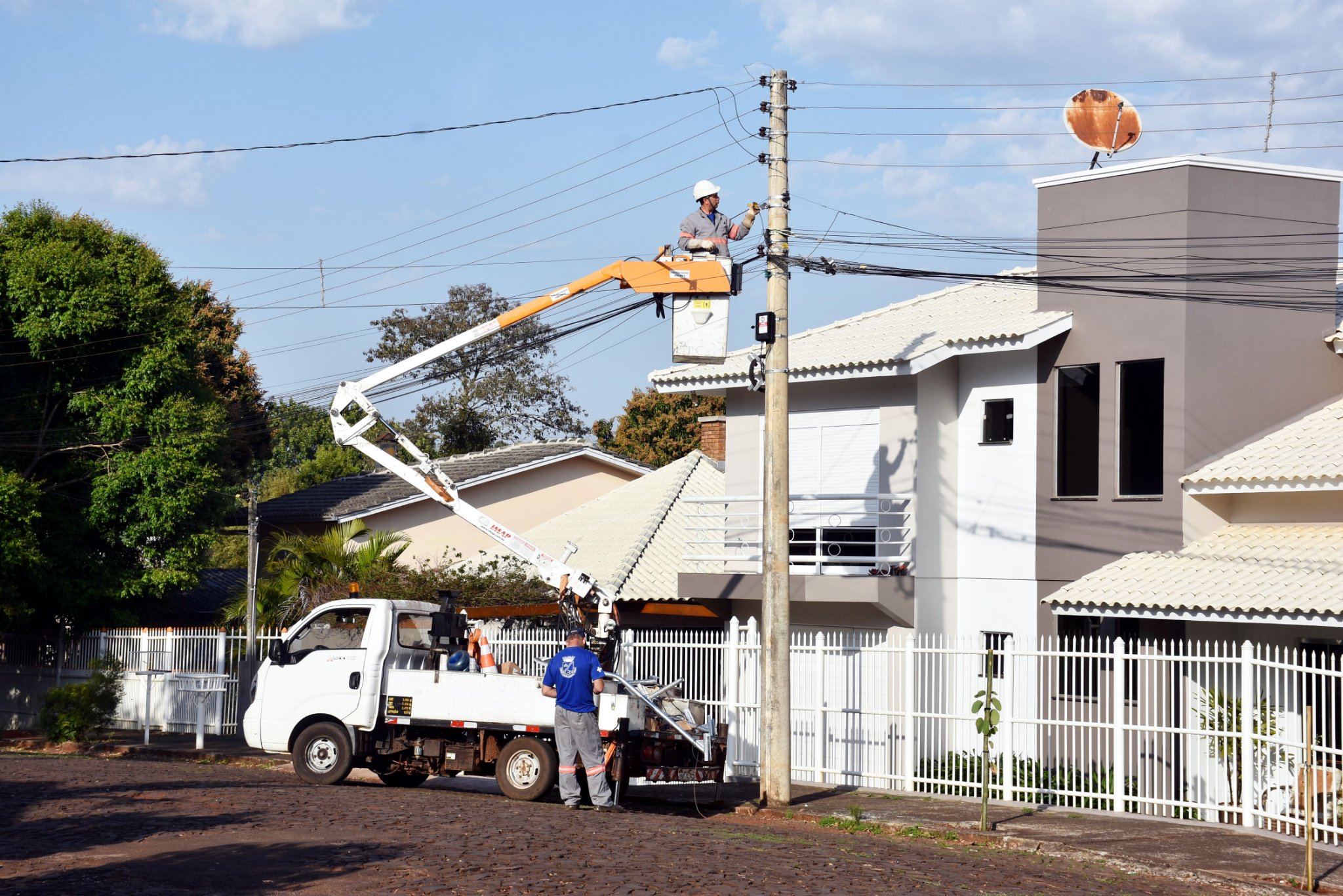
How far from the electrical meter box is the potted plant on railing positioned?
20.8 ft

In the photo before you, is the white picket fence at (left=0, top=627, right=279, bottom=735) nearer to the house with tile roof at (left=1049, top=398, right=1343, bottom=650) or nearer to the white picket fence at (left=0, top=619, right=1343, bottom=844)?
the white picket fence at (left=0, top=619, right=1343, bottom=844)

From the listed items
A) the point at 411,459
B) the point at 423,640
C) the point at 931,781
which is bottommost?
the point at 931,781

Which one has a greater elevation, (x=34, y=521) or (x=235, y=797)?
(x=34, y=521)

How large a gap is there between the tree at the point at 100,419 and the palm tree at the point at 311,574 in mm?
1629

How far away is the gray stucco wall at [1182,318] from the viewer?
19156 millimetres

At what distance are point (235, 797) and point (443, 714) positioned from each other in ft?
7.66

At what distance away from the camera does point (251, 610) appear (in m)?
24.9

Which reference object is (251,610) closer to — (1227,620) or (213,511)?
(213,511)

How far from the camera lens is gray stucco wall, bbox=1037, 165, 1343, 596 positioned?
62.8 ft

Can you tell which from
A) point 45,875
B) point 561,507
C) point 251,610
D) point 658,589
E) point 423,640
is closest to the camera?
point 45,875

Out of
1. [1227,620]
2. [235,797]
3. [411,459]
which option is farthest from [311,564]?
[411,459]

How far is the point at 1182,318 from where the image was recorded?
19.0 meters

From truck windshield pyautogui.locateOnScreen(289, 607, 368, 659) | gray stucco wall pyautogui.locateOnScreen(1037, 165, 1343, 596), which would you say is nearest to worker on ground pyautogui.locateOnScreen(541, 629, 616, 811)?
truck windshield pyautogui.locateOnScreen(289, 607, 368, 659)

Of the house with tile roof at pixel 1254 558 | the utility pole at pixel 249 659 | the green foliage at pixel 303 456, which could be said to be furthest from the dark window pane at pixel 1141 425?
the green foliage at pixel 303 456
